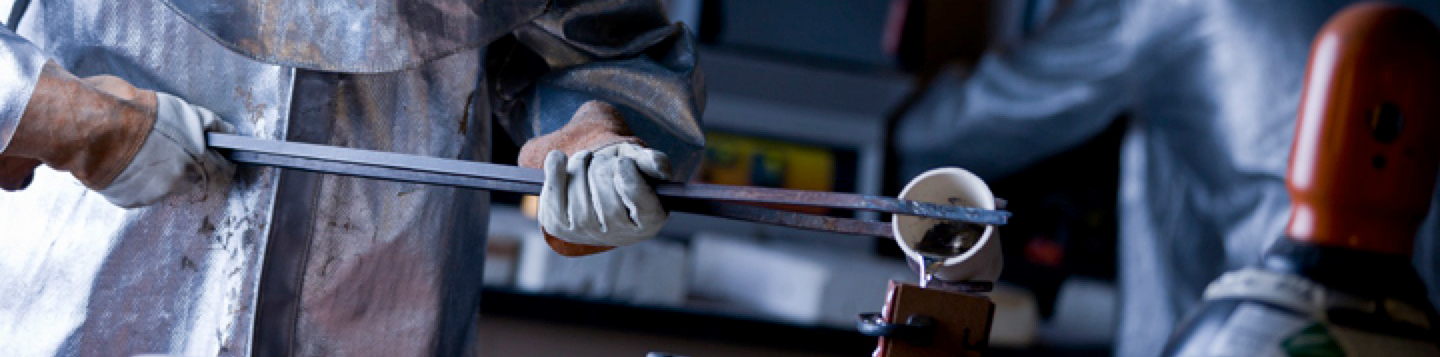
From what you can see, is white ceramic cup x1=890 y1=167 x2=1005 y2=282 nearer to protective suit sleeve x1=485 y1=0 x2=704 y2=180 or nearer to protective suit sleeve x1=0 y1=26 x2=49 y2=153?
protective suit sleeve x1=485 y1=0 x2=704 y2=180

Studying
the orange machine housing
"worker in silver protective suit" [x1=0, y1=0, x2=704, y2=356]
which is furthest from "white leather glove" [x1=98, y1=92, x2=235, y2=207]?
the orange machine housing

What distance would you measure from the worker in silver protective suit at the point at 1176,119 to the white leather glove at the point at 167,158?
132 cm

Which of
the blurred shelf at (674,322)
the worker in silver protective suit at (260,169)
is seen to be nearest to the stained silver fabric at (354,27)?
the worker in silver protective suit at (260,169)

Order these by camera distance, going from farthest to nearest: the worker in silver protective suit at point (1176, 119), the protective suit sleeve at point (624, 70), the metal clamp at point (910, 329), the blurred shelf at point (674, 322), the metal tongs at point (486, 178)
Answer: the blurred shelf at point (674, 322) → the worker in silver protective suit at point (1176, 119) → the protective suit sleeve at point (624, 70) → the metal tongs at point (486, 178) → the metal clamp at point (910, 329)

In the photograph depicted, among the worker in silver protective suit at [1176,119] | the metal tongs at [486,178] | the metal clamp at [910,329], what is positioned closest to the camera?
the metal clamp at [910,329]

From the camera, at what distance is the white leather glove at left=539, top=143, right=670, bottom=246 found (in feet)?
2.50

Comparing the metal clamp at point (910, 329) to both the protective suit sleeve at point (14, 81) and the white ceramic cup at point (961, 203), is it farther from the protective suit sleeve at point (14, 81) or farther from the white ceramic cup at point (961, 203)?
the protective suit sleeve at point (14, 81)

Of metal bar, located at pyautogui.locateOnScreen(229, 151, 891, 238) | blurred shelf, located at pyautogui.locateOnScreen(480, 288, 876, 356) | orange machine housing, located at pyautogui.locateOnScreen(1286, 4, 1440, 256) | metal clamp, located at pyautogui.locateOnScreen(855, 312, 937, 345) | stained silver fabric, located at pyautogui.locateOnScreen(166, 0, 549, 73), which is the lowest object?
blurred shelf, located at pyautogui.locateOnScreen(480, 288, 876, 356)

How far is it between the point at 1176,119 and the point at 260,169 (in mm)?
1475

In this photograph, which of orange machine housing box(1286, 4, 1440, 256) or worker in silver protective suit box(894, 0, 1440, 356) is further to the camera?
worker in silver protective suit box(894, 0, 1440, 356)

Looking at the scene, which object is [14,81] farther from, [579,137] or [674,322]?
[674,322]

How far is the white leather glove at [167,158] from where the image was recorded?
84cm

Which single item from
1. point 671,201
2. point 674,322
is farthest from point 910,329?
point 674,322

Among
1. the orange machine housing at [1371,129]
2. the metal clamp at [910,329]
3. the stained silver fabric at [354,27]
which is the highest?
the stained silver fabric at [354,27]
